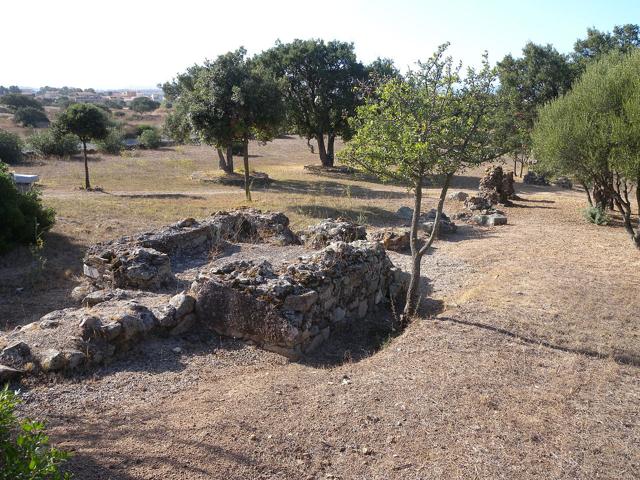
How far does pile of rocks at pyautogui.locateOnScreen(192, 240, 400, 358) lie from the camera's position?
7.95 metres

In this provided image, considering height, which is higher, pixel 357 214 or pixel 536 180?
pixel 536 180

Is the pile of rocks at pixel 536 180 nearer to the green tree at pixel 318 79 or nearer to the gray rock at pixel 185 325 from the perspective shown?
the green tree at pixel 318 79

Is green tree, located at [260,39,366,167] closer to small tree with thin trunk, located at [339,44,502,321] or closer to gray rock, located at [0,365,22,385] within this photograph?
small tree with thin trunk, located at [339,44,502,321]

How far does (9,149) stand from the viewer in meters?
32.7

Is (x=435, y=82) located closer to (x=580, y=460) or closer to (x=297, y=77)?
(x=580, y=460)

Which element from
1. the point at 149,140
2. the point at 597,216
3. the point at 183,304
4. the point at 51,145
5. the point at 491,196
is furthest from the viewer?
the point at 149,140

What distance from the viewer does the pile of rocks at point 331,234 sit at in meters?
13.8

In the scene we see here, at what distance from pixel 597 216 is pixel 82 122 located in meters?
22.2

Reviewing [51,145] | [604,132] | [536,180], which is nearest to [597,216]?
[604,132]

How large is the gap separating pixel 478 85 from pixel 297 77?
2736 centimetres

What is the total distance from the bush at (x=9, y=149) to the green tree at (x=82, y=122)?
9.96 m

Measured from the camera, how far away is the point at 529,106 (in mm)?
31078

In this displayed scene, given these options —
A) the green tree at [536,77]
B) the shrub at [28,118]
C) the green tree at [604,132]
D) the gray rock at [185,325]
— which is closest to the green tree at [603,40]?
the green tree at [536,77]

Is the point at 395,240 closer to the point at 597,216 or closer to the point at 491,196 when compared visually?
the point at 597,216
